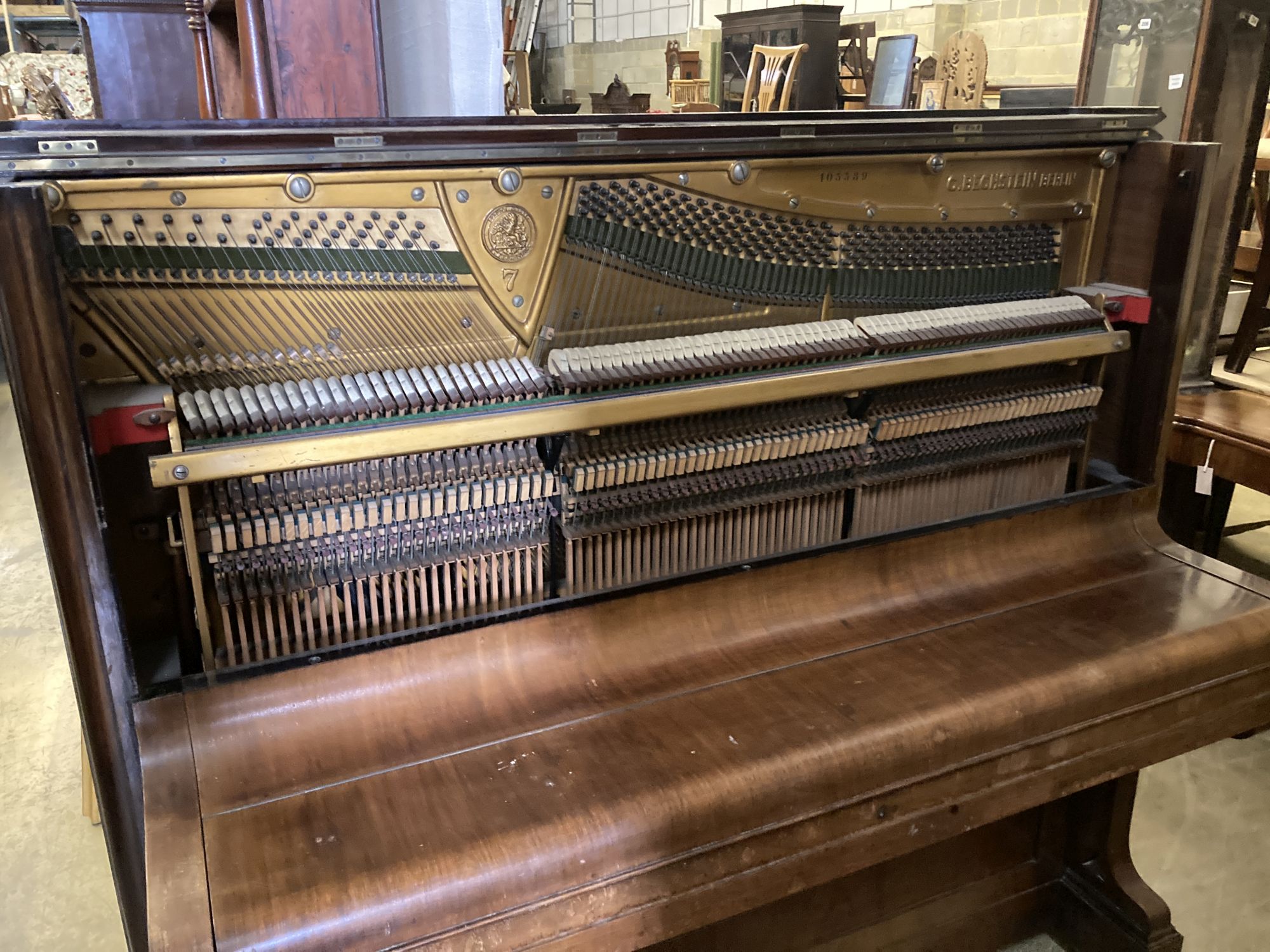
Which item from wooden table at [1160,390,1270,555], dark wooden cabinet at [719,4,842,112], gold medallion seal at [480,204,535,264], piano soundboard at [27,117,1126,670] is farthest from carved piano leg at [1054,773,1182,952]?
dark wooden cabinet at [719,4,842,112]

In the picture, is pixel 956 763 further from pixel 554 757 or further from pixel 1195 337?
pixel 1195 337

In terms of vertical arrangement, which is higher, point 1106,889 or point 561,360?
point 561,360

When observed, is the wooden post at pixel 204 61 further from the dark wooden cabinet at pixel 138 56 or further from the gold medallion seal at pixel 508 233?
the gold medallion seal at pixel 508 233

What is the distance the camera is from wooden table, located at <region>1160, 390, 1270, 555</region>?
2979mm

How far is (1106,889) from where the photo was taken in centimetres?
222

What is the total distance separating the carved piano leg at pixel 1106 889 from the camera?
215cm

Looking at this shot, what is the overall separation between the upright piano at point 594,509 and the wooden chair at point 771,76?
174 inches

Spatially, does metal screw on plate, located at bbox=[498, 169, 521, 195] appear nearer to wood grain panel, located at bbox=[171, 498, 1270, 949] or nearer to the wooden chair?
wood grain panel, located at bbox=[171, 498, 1270, 949]

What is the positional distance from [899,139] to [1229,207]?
2.38m

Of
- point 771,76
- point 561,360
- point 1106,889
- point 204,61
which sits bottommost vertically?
point 1106,889

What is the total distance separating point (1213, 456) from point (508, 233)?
2.60m

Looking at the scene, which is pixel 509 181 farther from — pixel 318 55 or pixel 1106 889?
pixel 1106 889

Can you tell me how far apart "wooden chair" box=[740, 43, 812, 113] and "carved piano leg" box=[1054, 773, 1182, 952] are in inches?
183

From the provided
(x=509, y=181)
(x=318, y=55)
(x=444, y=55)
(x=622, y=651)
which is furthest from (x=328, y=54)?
(x=622, y=651)
